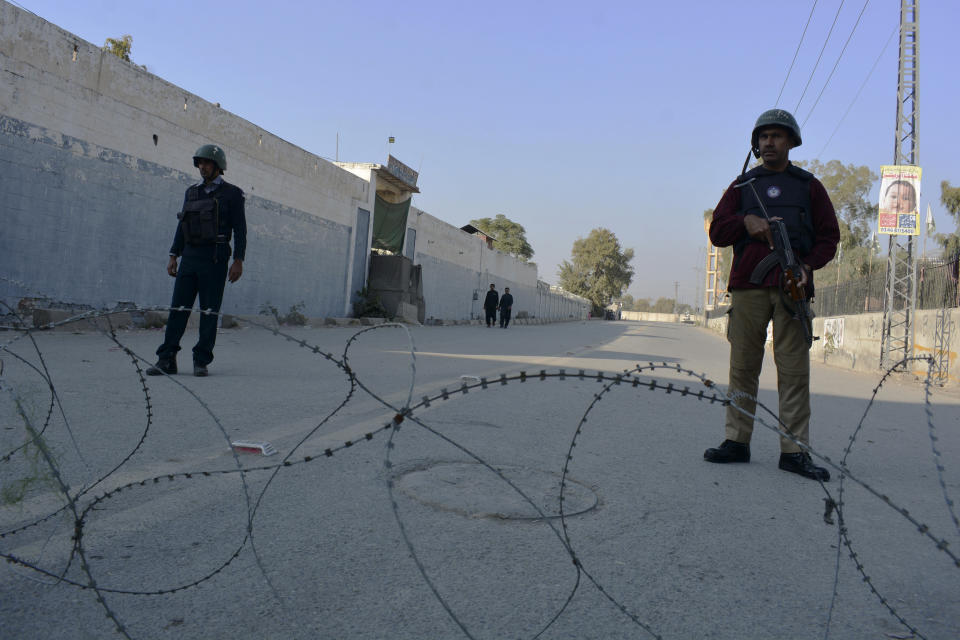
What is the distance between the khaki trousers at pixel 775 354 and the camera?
4008 millimetres

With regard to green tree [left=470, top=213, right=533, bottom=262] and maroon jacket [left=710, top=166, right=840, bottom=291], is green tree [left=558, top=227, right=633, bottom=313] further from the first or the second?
maroon jacket [left=710, top=166, right=840, bottom=291]

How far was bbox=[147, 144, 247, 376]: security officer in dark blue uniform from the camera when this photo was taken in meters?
6.28

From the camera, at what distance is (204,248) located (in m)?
6.36

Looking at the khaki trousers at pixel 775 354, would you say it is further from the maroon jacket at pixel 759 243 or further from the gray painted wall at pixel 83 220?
the gray painted wall at pixel 83 220

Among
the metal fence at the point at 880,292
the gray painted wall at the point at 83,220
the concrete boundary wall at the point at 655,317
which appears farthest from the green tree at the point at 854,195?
the concrete boundary wall at the point at 655,317

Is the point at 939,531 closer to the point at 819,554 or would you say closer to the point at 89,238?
the point at 819,554

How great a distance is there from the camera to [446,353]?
443 inches

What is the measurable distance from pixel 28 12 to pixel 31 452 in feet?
31.7

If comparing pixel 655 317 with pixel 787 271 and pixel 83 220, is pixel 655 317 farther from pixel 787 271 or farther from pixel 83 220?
pixel 787 271

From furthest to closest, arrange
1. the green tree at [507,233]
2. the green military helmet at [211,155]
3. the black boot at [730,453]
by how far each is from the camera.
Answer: the green tree at [507,233]
the green military helmet at [211,155]
the black boot at [730,453]

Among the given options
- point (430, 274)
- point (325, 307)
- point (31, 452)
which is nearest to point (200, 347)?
point (31, 452)

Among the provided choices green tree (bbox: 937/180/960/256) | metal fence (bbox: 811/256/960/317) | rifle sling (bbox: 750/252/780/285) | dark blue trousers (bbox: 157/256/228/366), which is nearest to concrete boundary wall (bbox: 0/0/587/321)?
dark blue trousers (bbox: 157/256/228/366)

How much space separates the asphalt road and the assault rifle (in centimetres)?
91

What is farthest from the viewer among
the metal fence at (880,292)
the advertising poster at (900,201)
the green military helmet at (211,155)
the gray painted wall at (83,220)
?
the advertising poster at (900,201)
